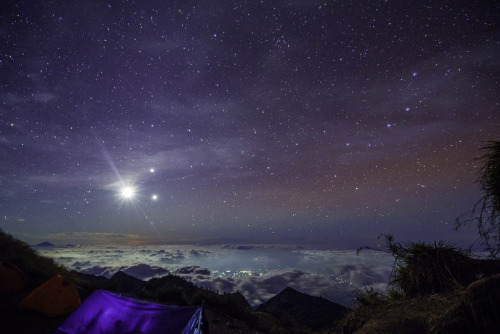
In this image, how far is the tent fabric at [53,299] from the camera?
361 inches

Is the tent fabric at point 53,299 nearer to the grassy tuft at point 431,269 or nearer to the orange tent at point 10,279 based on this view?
the orange tent at point 10,279

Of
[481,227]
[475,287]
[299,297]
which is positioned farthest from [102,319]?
[299,297]

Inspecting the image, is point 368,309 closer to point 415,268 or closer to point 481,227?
point 415,268

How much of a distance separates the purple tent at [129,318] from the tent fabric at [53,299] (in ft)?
15.7

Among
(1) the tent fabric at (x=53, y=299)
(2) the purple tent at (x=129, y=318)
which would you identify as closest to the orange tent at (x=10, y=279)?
(1) the tent fabric at (x=53, y=299)

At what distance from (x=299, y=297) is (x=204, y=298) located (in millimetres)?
32823

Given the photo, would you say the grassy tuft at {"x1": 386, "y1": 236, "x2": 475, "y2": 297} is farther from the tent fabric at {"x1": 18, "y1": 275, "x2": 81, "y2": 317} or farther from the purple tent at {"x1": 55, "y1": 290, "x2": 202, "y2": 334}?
the tent fabric at {"x1": 18, "y1": 275, "x2": 81, "y2": 317}

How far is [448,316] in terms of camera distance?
3.24m

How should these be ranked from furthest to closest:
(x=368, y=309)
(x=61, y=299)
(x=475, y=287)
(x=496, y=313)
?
(x=61, y=299) < (x=368, y=309) < (x=475, y=287) < (x=496, y=313)

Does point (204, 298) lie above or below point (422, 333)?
below

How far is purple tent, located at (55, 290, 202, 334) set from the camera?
5.73 m

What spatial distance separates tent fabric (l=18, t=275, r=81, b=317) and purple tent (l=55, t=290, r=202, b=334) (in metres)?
4.79

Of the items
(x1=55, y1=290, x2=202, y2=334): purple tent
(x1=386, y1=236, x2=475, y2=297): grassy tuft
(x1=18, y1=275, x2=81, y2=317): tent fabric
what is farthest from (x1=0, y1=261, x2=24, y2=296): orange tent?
(x1=386, y1=236, x2=475, y2=297): grassy tuft

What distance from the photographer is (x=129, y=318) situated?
237 inches
